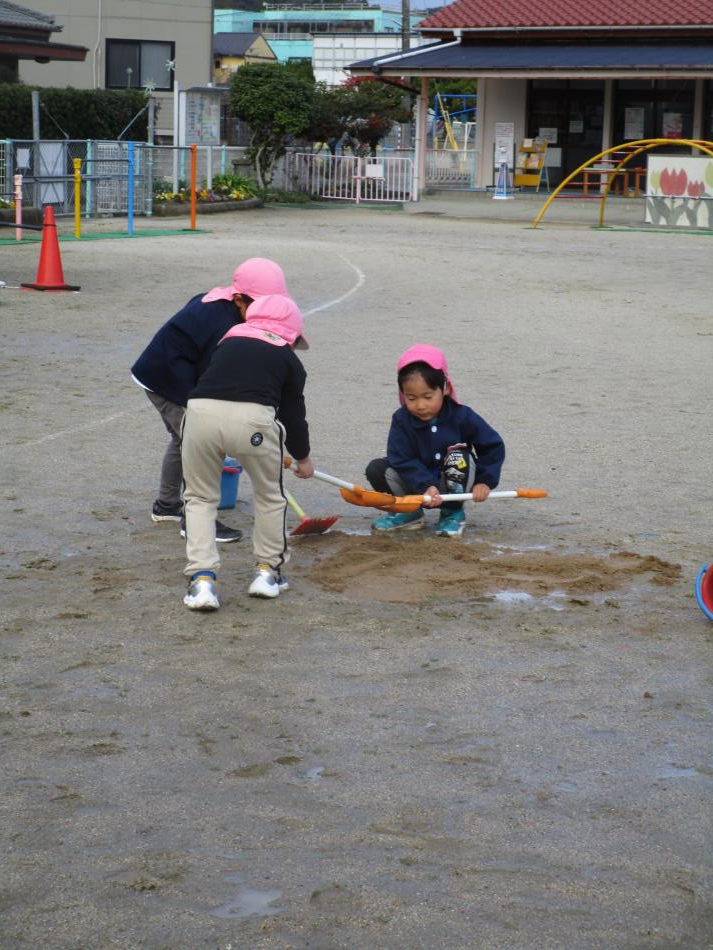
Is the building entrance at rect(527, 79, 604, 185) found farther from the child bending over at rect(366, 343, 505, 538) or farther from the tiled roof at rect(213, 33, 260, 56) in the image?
the tiled roof at rect(213, 33, 260, 56)

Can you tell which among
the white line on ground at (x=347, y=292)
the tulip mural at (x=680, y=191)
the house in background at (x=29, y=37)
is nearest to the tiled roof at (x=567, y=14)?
the tulip mural at (x=680, y=191)

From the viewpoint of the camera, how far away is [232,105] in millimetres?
31891

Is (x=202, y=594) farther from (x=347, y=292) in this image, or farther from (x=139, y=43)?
(x=139, y=43)

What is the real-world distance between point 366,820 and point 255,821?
263mm

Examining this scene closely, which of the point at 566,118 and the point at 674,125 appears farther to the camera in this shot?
the point at 566,118

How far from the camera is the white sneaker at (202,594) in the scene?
4758 mm

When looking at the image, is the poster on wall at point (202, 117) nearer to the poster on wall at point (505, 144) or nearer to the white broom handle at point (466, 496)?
the poster on wall at point (505, 144)

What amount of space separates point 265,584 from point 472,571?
0.90 meters

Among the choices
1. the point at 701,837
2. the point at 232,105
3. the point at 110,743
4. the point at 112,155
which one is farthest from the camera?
the point at 232,105

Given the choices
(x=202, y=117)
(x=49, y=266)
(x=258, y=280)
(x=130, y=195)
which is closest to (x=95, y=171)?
(x=130, y=195)

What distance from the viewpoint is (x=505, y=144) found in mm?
33844

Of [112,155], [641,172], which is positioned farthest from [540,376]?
[641,172]

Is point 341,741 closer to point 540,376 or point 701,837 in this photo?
point 701,837

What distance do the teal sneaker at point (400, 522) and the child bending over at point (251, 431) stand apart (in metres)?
1.00
